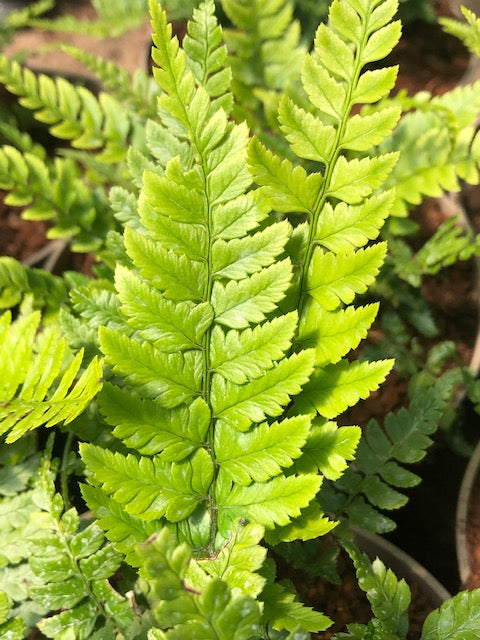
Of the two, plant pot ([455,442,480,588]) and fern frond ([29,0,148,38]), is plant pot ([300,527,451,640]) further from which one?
fern frond ([29,0,148,38])

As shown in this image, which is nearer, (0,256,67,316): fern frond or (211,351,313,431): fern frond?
(211,351,313,431): fern frond

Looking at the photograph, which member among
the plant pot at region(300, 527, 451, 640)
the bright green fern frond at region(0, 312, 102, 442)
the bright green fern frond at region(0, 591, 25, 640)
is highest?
the bright green fern frond at region(0, 312, 102, 442)

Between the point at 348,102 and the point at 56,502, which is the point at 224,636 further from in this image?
the point at 348,102

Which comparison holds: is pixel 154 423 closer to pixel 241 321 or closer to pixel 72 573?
pixel 241 321

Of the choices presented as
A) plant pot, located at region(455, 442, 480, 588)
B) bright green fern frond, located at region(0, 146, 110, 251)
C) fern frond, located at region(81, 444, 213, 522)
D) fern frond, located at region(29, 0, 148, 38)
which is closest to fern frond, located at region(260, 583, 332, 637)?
fern frond, located at region(81, 444, 213, 522)

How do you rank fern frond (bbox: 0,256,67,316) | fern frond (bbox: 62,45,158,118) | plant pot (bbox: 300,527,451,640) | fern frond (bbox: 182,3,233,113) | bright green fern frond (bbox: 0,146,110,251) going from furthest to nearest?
fern frond (bbox: 62,45,158,118)
bright green fern frond (bbox: 0,146,110,251)
fern frond (bbox: 0,256,67,316)
plant pot (bbox: 300,527,451,640)
fern frond (bbox: 182,3,233,113)

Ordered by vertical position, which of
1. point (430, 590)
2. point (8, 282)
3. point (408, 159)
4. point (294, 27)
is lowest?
point (430, 590)

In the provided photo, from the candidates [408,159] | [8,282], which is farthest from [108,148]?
[408,159]
